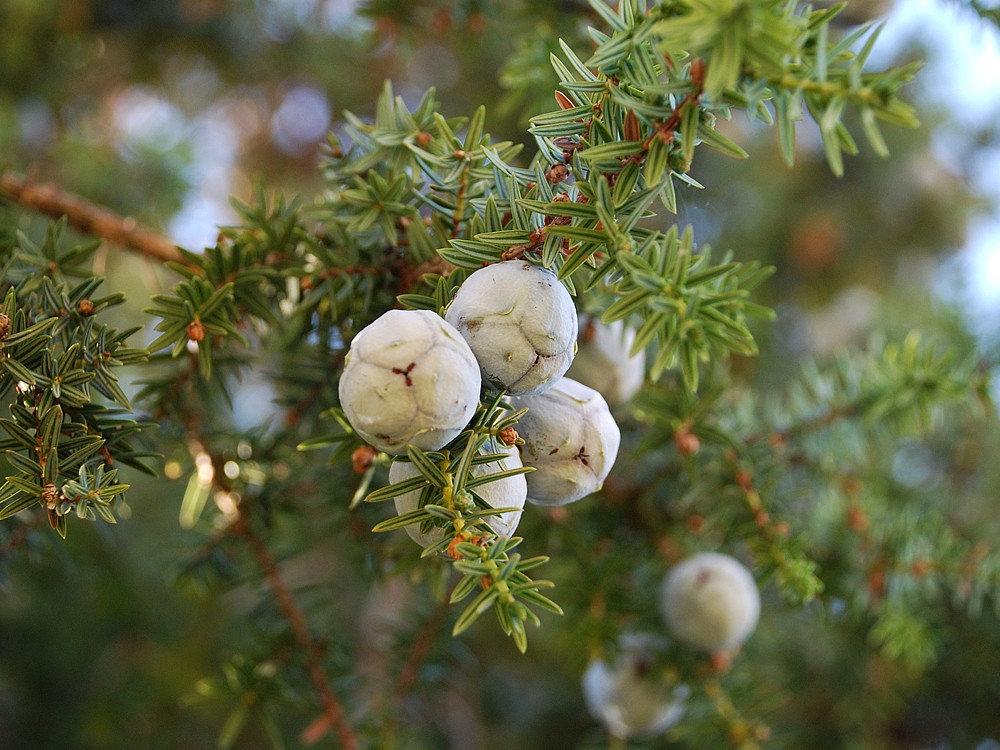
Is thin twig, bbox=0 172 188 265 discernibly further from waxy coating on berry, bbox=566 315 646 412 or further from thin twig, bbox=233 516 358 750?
waxy coating on berry, bbox=566 315 646 412

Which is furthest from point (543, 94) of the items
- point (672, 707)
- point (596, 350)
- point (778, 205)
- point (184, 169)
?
point (778, 205)

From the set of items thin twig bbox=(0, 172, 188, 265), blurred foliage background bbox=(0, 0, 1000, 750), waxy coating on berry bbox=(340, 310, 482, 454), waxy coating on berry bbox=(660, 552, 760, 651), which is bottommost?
blurred foliage background bbox=(0, 0, 1000, 750)

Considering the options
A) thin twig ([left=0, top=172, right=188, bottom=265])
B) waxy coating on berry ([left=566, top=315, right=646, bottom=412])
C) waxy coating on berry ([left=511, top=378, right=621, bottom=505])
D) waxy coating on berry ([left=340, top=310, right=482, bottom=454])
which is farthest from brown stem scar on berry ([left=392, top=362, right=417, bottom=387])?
thin twig ([left=0, top=172, right=188, bottom=265])

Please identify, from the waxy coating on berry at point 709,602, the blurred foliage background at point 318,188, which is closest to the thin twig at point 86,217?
the blurred foliage background at point 318,188

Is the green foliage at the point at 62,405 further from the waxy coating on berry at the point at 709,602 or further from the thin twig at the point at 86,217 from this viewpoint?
the waxy coating on berry at the point at 709,602

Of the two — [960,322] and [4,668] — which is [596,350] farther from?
[4,668]

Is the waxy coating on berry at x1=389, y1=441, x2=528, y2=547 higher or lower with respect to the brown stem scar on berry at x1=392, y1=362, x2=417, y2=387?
lower
